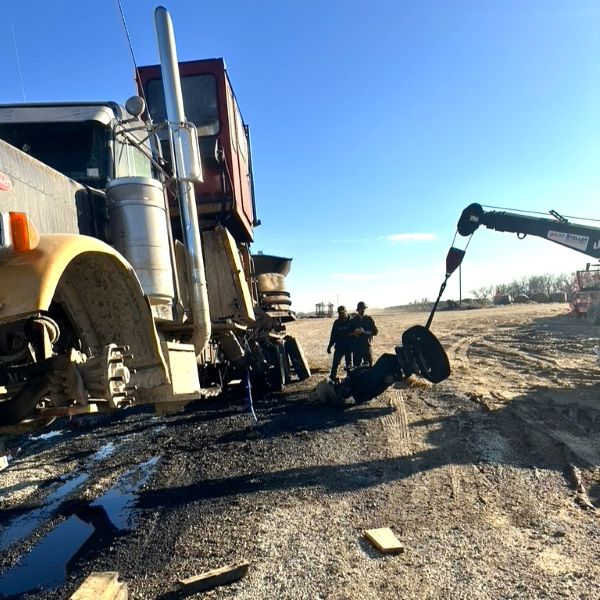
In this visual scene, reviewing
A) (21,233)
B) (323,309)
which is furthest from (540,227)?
(323,309)

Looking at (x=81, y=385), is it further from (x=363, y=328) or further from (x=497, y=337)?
(x=497, y=337)

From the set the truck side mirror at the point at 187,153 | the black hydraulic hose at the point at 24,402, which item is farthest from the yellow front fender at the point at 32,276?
the truck side mirror at the point at 187,153

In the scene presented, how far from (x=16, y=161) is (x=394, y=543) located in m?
3.04

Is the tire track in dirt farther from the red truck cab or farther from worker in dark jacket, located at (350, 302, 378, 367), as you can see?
the red truck cab

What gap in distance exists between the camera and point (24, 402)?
2.67 metres

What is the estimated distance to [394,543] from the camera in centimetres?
332

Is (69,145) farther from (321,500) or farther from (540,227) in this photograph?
(540,227)

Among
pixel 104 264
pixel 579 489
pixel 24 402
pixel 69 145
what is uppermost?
pixel 69 145

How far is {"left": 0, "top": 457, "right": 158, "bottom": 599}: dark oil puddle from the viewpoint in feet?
10.4

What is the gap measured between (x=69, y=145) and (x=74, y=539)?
2770mm

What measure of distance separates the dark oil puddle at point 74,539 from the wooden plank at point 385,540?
1681 millimetres

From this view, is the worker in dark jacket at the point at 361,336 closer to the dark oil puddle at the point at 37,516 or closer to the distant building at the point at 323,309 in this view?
the dark oil puddle at the point at 37,516

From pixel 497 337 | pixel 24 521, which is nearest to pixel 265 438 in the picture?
pixel 24 521

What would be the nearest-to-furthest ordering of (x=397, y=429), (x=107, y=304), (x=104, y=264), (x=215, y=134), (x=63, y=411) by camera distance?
(x=63, y=411) < (x=104, y=264) < (x=107, y=304) < (x=397, y=429) < (x=215, y=134)
